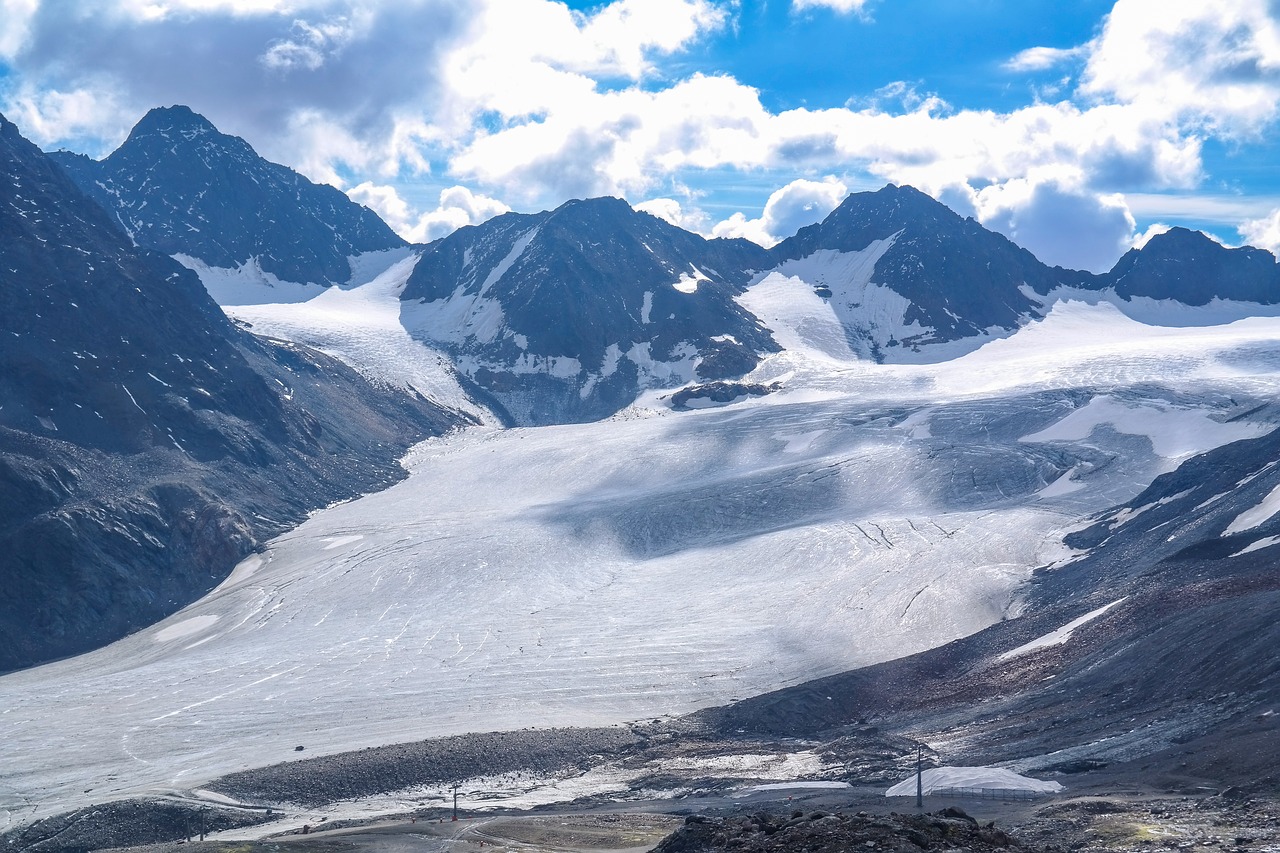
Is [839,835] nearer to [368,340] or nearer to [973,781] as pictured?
[973,781]

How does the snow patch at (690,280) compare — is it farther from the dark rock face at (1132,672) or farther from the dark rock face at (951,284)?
the dark rock face at (1132,672)

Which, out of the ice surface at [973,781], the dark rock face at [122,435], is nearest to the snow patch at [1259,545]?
the ice surface at [973,781]

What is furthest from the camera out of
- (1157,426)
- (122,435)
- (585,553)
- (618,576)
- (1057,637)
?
(1157,426)

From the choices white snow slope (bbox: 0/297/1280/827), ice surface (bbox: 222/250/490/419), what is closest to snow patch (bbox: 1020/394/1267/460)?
white snow slope (bbox: 0/297/1280/827)

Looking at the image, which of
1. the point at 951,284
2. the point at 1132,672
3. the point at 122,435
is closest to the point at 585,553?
the point at 122,435

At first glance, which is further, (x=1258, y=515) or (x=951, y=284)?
(x=951, y=284)
